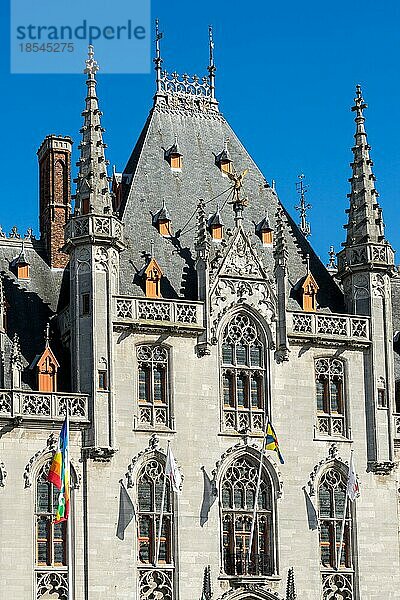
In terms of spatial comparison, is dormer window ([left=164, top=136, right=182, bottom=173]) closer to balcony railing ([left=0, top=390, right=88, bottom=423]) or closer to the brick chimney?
the brick chimney

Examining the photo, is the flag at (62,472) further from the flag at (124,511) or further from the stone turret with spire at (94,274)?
the flag at (124,511)

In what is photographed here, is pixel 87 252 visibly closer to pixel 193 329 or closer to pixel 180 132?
pixel 193 329

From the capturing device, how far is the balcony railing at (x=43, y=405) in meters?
57.6

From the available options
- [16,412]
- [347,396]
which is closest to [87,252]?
[16,412]

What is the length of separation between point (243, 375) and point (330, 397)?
3.72 m

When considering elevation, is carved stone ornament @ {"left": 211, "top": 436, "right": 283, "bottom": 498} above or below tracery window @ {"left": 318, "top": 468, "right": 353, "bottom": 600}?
above

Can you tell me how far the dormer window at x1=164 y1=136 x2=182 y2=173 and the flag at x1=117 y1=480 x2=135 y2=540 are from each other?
14.6m

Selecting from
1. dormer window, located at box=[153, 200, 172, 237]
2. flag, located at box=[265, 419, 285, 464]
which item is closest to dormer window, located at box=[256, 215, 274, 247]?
dormer window, located at box=[153, 200, 172, 237]

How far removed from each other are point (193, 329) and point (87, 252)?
4923mm

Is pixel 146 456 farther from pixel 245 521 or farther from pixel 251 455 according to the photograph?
pixel 245 521

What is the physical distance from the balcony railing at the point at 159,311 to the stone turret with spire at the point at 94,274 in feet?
2.01

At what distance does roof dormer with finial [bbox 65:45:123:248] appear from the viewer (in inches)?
2395

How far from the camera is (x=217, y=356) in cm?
6138

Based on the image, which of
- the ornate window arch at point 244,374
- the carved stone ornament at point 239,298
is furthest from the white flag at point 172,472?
the carved stone ornament at point 239,298
